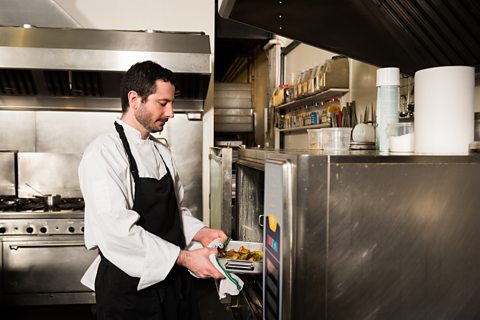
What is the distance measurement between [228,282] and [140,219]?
21.1 inches

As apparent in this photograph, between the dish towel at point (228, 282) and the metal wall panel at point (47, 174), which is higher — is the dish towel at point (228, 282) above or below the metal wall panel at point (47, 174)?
below

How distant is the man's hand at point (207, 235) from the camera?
189cm

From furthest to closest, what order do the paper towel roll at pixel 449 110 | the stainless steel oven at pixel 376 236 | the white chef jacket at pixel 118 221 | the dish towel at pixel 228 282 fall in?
1. the white chef jacket at pixel 118 221
2. the dish towel at pixel 228 282
3. the paper towel roll at pixel 449 110
4. the stainless steel oven at pixel 376 236

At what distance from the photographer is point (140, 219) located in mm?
1750

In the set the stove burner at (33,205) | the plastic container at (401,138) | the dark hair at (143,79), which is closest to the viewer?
the plastic container at (401,138)


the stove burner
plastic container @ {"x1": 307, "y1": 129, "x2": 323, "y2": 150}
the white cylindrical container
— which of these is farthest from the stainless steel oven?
the stove burner

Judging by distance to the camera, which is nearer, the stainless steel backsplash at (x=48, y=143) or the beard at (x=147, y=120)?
the beard at (x=147, y=120)

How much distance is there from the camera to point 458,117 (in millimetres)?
1082

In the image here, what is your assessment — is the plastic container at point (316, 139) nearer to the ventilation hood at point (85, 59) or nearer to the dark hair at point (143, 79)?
the dark hair at point (143, 79)

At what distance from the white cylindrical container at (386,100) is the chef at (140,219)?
25.3 inches

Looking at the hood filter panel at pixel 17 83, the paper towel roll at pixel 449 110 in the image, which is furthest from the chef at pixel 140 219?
the hood filter panel at pixel 17 83

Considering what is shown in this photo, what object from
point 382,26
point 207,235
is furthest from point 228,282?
point 382,26

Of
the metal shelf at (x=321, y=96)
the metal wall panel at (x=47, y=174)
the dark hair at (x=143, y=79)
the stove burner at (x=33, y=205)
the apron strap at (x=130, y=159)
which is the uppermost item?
the metal shelf at (x=321, y=96)

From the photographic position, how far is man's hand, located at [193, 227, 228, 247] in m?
1.89
